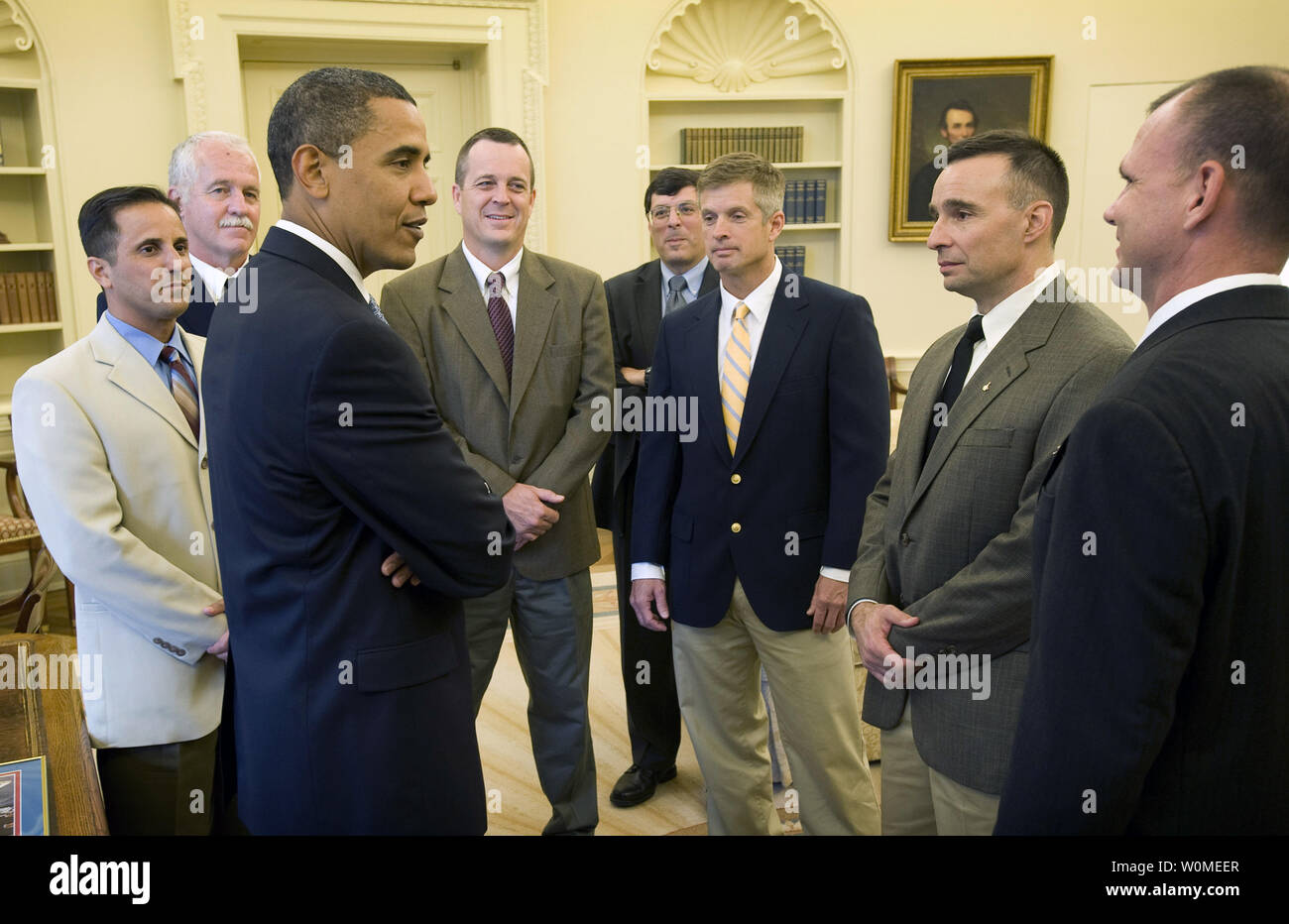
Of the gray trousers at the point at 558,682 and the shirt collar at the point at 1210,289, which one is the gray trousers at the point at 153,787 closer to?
the gray trousers at the point at 558,682

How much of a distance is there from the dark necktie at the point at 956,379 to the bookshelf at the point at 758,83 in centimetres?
453

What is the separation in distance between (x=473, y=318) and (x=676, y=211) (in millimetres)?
1020

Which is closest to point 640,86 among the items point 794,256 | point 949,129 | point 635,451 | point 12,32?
point 794,256

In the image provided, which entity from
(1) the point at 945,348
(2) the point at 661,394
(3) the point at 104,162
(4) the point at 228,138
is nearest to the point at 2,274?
(3) the point at 104,162

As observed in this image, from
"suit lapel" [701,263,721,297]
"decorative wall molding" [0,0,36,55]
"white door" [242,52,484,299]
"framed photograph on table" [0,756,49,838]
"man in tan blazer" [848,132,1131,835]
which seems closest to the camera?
"framed photograph on table" [0,756,49,838]

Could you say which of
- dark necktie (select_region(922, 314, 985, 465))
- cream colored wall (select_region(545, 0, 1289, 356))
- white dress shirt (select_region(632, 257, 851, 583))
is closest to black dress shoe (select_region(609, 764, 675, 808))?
white dress shirt (select_region(632, 257, 851, 583))

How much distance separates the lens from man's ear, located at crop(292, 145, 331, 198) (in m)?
1.48

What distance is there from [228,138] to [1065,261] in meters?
5.95

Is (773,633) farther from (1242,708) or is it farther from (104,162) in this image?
(104,162)

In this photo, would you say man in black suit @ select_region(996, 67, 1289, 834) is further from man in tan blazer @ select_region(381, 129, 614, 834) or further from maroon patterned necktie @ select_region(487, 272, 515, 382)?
maroon patterned necktie @ select_region(487, 272, 515, 382)

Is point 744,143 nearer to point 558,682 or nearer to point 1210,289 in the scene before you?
point 558,682

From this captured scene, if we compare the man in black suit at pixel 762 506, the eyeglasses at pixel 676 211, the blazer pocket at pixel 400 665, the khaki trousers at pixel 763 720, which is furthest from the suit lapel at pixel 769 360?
the eyeglasses at pixel 676 211

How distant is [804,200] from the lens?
21.2 ft

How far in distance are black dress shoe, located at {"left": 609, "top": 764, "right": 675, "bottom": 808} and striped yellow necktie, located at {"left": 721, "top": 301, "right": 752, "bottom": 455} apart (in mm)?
1253
